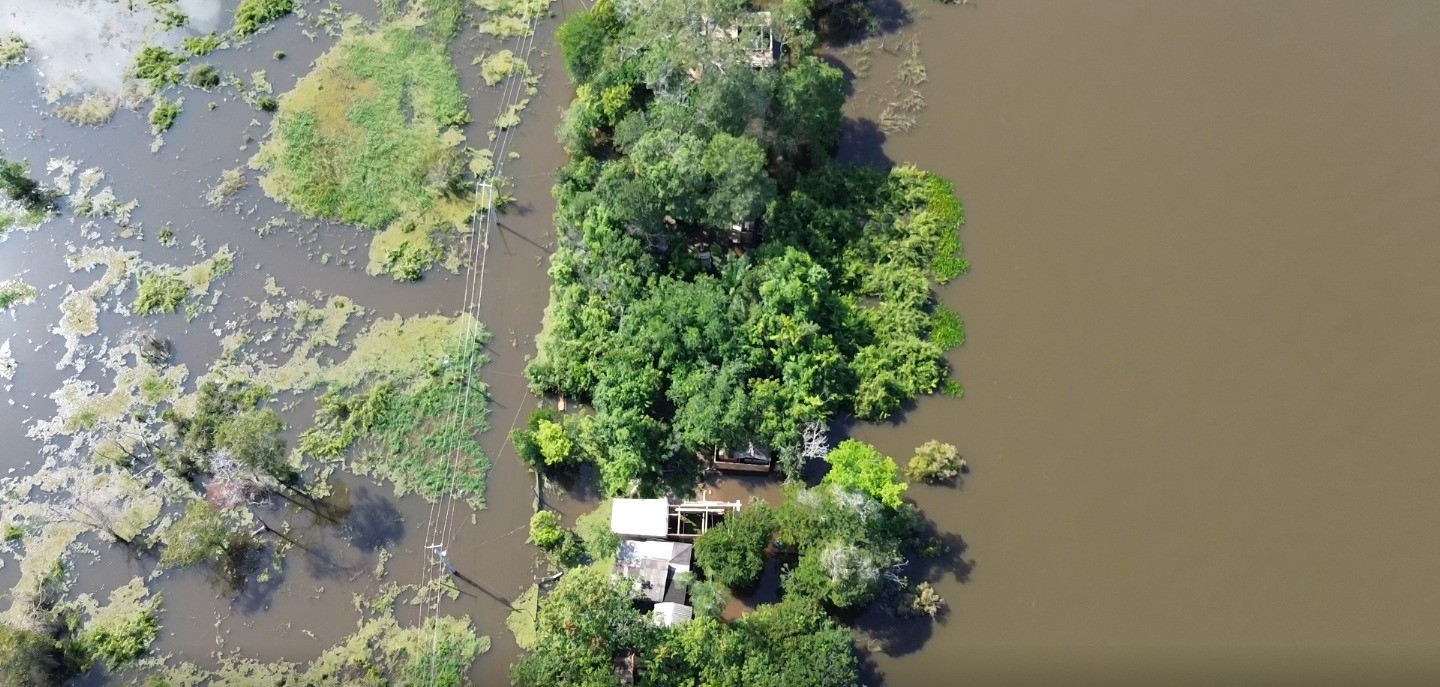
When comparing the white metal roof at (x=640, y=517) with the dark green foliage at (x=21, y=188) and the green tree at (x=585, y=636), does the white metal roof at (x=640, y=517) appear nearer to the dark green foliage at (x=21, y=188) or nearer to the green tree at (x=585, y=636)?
the green tree at (x=585, y=636)

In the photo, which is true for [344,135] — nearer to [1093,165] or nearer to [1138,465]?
[1093,165]

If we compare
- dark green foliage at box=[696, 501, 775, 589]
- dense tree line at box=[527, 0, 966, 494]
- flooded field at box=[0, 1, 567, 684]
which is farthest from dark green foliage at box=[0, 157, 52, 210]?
dark green foliage at box=[696, 501, 775, 589]

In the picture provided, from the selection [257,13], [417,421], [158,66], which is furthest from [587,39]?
[158,66]

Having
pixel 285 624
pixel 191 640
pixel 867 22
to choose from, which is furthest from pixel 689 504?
pixel 867 22

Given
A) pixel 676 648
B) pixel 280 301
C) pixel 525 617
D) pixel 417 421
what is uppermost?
pixel 280 301

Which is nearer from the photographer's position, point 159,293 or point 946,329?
point 946,329

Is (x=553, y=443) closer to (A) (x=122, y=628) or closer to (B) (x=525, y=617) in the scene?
(B) (x=525, y=617)

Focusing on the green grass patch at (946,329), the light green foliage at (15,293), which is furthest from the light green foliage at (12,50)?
the green grass patch at (946,329)
